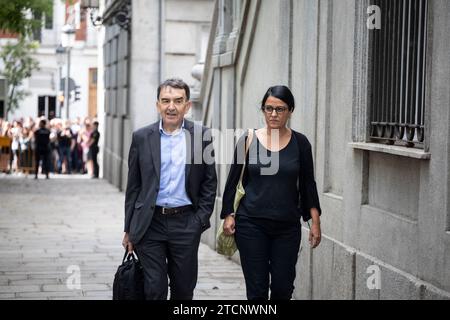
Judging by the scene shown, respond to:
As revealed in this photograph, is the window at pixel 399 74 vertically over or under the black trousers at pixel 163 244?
over

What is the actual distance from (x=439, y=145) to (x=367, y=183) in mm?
1699

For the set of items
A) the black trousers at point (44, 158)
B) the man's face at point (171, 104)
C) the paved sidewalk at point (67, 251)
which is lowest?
the paved sidewalk at point (67, 251)

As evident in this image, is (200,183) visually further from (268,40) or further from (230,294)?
(268,40)

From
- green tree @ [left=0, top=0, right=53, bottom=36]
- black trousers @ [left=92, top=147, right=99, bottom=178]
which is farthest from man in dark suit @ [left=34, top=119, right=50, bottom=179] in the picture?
green tree @ [left=0, top=0, right=53, bottom=36]

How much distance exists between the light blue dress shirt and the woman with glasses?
36 centimetres

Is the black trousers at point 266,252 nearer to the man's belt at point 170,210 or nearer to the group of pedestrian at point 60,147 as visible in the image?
the man's belt at point 170,210

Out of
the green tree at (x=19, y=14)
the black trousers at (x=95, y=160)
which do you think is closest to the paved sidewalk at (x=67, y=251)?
the green tree at (x=19, y=14)

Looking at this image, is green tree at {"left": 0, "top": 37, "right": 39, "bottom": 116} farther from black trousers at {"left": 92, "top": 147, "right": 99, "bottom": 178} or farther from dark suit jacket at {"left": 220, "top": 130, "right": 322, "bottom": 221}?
dark suit jacket at {"left": 220, "top": 130, "right": 322, "bottom": 221}

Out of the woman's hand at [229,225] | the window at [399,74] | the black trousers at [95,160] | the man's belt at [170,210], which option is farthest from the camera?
the black trousers at [95,160]

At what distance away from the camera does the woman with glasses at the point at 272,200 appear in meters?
6.95

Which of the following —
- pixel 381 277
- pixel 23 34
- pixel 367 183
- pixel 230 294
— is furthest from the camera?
pixel 23 34

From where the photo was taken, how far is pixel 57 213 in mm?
19328

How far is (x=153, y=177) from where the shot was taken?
686 centimetres
